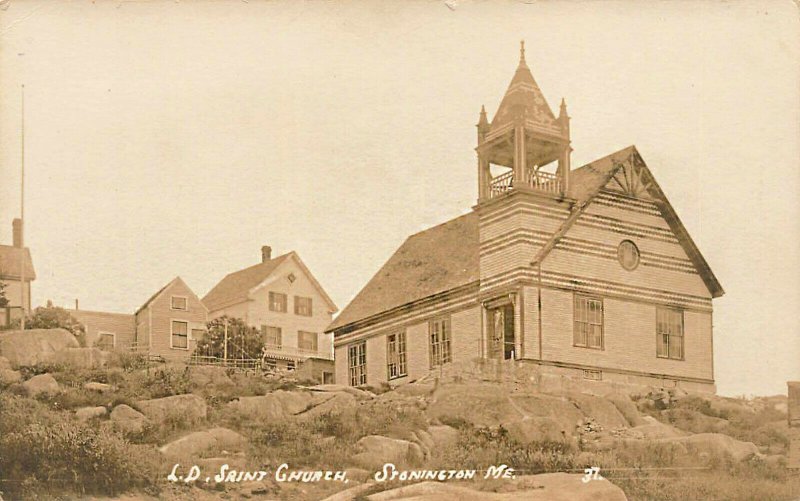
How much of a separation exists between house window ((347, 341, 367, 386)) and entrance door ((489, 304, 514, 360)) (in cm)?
619

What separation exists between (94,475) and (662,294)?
59.2ft

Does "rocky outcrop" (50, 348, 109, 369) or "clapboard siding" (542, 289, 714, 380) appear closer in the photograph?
"rocky outcrop" (50, 348, 109, 369)

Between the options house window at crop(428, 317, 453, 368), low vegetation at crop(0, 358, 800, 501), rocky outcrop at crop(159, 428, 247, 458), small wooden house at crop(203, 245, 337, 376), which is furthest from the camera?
small wooden house at crop(203, 245, 337, 376)

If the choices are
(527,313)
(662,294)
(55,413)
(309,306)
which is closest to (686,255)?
(662,294)

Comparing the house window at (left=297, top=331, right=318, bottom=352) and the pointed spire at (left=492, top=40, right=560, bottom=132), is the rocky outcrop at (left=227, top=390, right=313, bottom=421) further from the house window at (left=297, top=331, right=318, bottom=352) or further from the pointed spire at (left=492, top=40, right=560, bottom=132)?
the house window at (left=297, top=331, right=318, bottom=352)

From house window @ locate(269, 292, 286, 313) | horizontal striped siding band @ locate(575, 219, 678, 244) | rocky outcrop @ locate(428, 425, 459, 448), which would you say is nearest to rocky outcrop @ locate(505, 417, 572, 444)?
rocky outcrop @ locate(428, 425, 459, 448)

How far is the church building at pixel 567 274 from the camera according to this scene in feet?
138

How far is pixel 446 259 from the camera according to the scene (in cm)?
4672

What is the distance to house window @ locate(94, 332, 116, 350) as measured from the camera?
4509cm

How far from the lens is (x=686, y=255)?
145 feet

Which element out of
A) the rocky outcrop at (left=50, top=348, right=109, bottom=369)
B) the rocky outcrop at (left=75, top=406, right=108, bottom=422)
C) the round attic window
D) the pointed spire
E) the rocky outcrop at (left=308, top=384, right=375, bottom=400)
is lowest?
the rocky outcrop at (left=75, top=406, right=108, bottom=422)

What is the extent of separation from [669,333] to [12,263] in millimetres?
18483

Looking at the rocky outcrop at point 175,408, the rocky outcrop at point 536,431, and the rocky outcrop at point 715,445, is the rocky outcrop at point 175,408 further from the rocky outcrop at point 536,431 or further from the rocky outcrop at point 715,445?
the rocky outcrop at point 715,445

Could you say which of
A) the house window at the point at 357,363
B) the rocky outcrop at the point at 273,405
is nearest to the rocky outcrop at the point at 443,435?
the rocky outcrop at the point at 273,405
